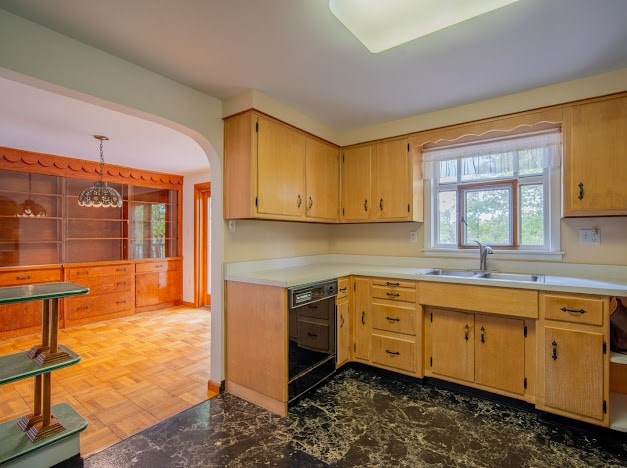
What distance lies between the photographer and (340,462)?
174cm

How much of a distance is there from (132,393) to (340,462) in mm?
1791

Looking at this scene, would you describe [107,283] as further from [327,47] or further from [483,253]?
[483,253]

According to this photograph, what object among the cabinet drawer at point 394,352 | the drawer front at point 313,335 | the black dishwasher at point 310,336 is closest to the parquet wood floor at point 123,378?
the black dishwasher at point 310,336

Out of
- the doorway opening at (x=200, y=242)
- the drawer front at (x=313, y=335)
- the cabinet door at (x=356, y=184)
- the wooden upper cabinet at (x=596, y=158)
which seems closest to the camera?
the wooden upper cabinet at (x=596, y=158)

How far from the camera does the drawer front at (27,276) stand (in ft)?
12.6

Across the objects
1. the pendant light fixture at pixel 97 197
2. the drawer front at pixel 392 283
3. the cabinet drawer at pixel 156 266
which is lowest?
the cabinet drawer at pixel 156 266

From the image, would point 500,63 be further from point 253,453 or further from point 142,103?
point 253,453

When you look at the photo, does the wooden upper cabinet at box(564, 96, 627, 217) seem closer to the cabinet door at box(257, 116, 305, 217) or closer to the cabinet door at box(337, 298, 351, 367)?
the cabinet door at box(337, 298, 351, 367)

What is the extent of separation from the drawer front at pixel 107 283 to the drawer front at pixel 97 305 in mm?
76

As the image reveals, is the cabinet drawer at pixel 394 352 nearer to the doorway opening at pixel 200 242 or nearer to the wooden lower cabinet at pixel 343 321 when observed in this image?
the wooden lower cabinet at pixel 343 321

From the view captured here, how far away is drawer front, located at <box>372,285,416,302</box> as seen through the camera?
261cm

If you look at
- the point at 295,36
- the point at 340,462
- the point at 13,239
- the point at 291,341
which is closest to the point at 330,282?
the point at 291,341

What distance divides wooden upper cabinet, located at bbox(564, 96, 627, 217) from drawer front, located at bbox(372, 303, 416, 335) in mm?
1379

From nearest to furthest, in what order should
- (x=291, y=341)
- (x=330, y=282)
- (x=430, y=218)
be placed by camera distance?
(x=291, y=341)
(x=330, y=282)
(x=430, y=218)
